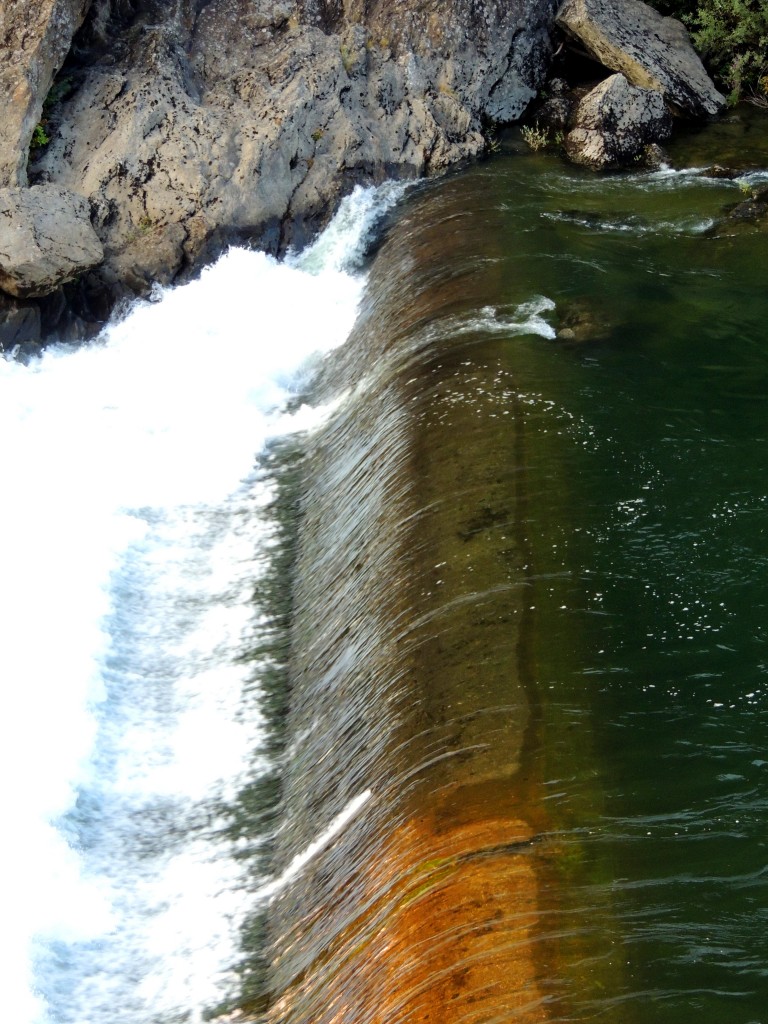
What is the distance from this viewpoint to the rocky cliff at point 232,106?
46.4ft

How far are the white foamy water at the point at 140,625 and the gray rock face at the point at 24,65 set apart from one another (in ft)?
8.29

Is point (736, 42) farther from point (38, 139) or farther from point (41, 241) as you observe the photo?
point (41, 241)

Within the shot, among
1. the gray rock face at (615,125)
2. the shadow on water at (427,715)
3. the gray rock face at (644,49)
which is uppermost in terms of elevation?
the gray rock face at (644,49)

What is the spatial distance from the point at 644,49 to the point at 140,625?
1233cm

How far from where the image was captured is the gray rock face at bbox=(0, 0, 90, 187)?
13.9 m

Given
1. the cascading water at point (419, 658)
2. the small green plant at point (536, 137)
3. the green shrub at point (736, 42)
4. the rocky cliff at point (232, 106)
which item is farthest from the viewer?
the green shrub at point (736, 42)

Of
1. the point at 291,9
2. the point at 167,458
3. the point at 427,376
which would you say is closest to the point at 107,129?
the point at 291,9

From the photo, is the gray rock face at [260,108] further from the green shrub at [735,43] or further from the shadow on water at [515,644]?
the shadow on water at [515,644]

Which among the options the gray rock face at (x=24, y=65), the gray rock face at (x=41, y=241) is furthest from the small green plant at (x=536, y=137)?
the gray rock face at (x=41, y=241)

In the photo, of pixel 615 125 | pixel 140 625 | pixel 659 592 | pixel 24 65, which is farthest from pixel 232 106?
pixel 659 592

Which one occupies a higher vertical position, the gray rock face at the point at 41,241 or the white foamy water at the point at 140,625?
the gray rock face at the point at 41,241

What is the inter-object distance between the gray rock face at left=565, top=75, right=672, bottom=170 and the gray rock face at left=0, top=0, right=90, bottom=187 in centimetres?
696

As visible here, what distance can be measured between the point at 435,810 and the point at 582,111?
12750mm

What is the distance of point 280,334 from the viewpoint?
1327 centimetres
